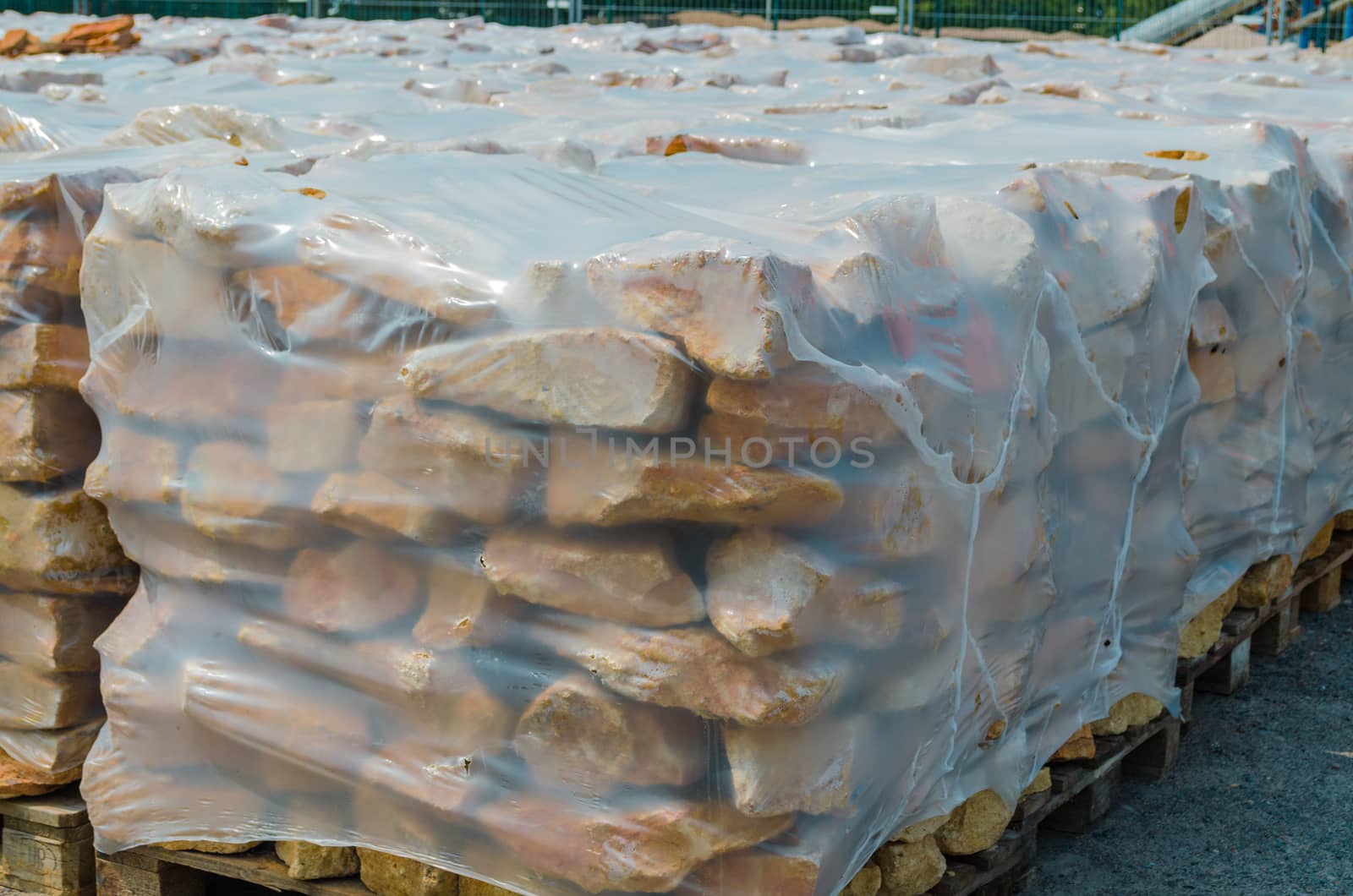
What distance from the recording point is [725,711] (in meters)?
1.65

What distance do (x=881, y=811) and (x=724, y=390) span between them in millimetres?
605

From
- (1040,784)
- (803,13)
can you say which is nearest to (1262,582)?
(1040,784)

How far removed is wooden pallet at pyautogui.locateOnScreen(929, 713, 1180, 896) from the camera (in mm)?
2213

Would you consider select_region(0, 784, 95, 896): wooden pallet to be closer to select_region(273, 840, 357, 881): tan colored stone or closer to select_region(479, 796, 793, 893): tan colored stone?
select_region(273, 840, 357, 881): tan colored stone

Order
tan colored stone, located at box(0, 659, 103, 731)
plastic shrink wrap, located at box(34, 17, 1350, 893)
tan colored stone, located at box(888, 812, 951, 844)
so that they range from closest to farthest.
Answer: plastic shrink wrap, located at box(34, 17, 1350, 893) → tan colored stone, located at box(888, 812, 951, 844) → tan colored stone, located at box(0, 659, 103, 731)

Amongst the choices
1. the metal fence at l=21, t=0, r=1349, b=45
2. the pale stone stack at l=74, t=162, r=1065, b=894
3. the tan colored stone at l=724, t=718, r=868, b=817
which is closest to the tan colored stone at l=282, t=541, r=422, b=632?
the pale stone stack at l=74, t=162, r=1065, b=894

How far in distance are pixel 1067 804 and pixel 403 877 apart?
1.24 m

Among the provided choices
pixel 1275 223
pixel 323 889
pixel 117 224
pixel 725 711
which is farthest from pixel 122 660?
pixel 1275 223

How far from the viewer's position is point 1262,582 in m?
3.25

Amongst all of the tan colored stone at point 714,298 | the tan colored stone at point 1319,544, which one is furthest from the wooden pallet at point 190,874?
the tan colored stone at point 1319,544

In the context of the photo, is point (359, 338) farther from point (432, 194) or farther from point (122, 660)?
point (122, 660)

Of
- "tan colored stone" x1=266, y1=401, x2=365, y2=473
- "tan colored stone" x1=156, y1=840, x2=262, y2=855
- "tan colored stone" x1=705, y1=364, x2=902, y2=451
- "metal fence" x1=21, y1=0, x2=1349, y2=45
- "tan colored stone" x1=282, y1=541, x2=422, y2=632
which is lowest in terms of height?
"tan colored stone" x1=156, y1=840, x2=262, y2=855

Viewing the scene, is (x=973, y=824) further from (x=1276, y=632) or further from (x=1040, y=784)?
(x=1276, y=632)

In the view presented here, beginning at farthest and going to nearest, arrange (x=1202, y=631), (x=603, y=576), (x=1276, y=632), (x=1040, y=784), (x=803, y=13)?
(x=803, y=13)
(x=1276, y=632)
(x=1202, y=631)
(x=1040, y=784)
(x=603, y=576)
